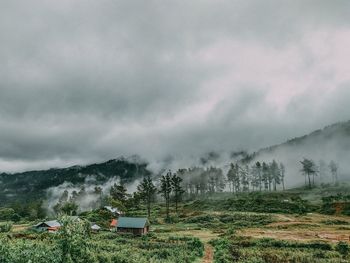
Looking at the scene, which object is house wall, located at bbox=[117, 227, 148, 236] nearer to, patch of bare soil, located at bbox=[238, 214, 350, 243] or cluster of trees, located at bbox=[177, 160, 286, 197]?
patch of bare soil, located at bbox=[238, 214, 350, 243]

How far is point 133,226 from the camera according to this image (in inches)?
3209

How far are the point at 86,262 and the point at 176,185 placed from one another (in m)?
95.7

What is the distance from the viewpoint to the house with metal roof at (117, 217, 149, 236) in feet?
266

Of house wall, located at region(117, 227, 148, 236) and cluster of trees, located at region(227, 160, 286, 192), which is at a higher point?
cluster of trees, located at region(227, 160, 286, 192)

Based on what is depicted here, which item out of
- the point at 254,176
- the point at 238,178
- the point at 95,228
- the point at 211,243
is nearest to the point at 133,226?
the point at 95,228

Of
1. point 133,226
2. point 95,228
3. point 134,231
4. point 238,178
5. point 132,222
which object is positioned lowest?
point 134,231

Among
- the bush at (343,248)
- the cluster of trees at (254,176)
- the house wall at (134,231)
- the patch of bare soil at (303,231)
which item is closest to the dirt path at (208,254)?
the patch of bare soil at (303,231)

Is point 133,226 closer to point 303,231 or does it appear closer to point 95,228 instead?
point 95,228

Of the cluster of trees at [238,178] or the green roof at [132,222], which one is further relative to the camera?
the cluster of trees at [238,178]

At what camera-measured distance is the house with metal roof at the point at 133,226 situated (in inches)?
3194

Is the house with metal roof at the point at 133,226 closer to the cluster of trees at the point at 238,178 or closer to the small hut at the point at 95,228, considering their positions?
the small hut at the point at 95,228

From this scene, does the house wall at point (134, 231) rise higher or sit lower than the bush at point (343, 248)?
lower

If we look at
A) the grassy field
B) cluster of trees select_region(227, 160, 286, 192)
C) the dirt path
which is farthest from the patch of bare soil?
cluster of trees select_region(227, 160, 286, 192)

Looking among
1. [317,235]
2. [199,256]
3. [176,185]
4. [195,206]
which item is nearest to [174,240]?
[199,256]
